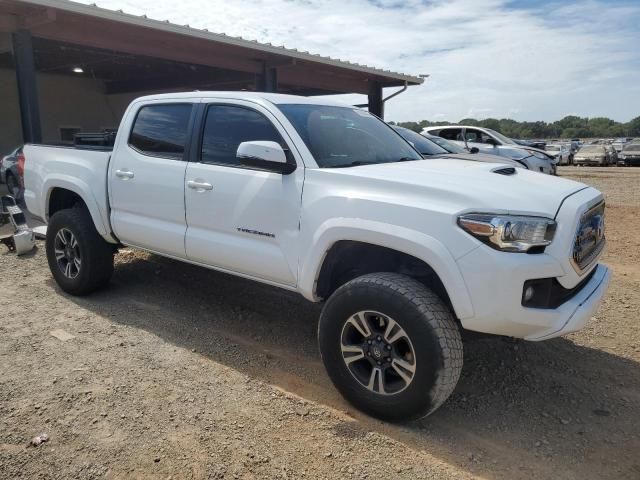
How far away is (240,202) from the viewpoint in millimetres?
3768

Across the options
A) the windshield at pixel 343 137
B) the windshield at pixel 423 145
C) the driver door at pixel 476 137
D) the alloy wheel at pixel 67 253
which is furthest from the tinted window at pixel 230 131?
the driver door at pixel 476 137

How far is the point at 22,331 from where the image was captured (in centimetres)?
442

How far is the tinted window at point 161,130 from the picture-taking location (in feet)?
14.2

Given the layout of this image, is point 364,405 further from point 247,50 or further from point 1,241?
point 247,50

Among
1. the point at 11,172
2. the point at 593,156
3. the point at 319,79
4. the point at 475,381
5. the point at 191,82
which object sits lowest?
the point at 475,381

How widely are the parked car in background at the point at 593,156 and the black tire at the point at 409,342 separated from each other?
101 ft

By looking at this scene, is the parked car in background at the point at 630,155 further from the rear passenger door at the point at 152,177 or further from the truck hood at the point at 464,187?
the rear passenger door at the point at 152,177

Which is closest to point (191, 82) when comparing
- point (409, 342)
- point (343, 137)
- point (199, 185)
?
point (199, 185)

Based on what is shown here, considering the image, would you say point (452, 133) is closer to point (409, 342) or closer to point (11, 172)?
point (11, 172)

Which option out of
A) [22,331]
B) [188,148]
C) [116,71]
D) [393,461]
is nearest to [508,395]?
[393,461]

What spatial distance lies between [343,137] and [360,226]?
1116 millimetres

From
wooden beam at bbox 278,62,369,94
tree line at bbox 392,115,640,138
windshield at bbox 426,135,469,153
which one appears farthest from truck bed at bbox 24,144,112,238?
tree line at bbox 392,115,640,138

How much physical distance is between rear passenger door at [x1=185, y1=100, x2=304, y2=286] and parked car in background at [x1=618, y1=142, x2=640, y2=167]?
30.0m

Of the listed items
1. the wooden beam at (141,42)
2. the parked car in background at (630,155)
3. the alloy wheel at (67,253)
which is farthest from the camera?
the parked car in background at (630,155)
